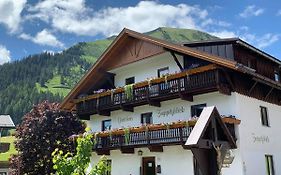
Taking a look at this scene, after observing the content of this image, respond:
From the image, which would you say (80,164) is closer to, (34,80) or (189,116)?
(189,116)

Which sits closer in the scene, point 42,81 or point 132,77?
point 132,77

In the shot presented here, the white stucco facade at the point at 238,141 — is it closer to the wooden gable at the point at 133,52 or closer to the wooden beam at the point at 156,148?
the wooden beam at the point at 156,148

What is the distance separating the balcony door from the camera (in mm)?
22125

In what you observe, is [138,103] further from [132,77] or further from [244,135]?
[244,135]

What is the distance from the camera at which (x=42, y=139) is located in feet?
101

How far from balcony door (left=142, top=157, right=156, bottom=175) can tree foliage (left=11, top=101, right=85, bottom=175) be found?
9.25 meters

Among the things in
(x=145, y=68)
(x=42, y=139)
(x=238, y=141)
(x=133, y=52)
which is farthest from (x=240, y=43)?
(x=42, y=139)

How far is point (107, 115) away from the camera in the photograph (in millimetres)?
26203

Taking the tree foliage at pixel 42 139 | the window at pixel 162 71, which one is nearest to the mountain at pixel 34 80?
the tree foliage at pixel 42 139

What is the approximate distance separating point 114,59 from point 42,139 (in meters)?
9.97

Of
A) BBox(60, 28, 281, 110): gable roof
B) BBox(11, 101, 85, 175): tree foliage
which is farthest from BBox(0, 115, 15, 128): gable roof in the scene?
BBox(60, 28, 281, 110): gable roof

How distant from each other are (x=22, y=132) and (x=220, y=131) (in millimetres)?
26844

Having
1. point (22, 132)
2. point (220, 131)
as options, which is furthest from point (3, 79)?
point (220, 131)

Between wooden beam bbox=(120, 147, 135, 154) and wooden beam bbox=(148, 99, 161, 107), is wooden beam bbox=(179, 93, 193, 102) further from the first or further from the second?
wooden beam bbox=(120, 147, 135, 154)
